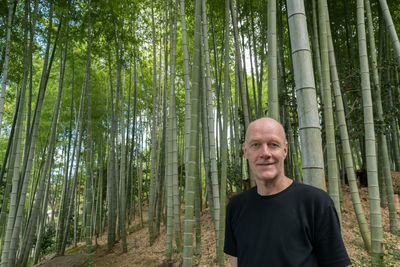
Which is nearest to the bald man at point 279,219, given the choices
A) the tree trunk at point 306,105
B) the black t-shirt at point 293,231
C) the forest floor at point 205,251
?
the black t-shirt at point 293,231

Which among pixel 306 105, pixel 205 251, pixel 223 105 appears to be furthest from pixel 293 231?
pixel 205 251

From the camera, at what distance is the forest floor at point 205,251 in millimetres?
3449

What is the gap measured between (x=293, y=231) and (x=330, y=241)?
0.09 meters

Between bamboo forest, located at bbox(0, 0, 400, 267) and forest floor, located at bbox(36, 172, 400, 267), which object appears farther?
forest floor, located at bbox(36, 172, 400, 267)

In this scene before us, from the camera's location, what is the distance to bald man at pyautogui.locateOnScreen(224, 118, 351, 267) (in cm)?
71

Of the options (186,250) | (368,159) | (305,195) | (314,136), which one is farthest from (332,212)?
(368,159)

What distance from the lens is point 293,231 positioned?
2.43ft

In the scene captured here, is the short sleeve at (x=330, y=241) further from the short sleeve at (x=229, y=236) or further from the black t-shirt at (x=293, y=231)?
the short sleeve at (x=229, y=236)

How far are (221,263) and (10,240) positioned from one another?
2909mm

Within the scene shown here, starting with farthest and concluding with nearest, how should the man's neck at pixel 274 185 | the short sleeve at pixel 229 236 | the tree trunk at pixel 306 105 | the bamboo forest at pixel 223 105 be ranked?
the bamboo forest at pixel 223 105 < the tree trunk at pixel 306 105 < the short sleeve at pixel 229 236 < the man's neck at pixel 274 185

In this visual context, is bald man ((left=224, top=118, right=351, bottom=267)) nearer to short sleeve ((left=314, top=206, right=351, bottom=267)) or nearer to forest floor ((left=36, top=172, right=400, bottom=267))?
short sleeve ((left=314, top=206, right=351, bottom=267))

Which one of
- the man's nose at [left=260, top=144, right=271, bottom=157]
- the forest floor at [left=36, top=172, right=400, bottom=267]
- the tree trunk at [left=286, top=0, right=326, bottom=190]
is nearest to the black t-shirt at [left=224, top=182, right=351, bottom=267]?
the man's nose at [left=260, top=144, right=271, bottom=157]

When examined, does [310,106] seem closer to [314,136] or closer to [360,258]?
[314,136]

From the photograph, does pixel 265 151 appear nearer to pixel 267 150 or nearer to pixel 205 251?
pixel 267 150
